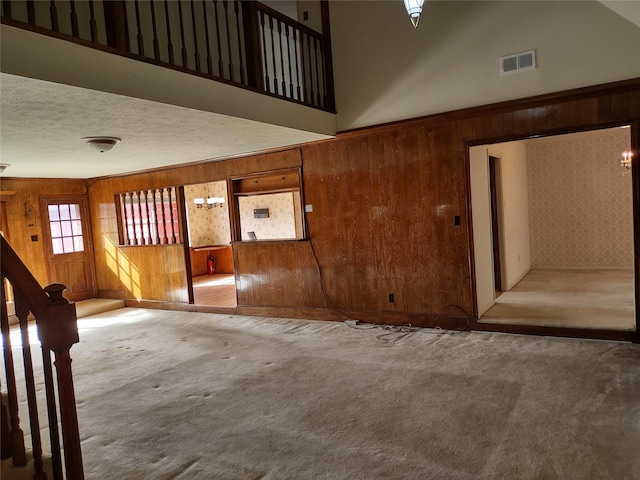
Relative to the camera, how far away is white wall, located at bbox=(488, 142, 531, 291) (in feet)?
22.5

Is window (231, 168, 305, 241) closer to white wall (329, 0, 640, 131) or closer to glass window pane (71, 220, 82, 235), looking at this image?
glass window pane (71, 220, 82, 235)

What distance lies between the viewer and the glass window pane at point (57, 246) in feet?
26.0

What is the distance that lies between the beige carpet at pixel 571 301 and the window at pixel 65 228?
6.98 m

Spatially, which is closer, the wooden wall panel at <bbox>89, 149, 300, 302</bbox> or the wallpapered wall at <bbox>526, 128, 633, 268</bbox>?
the wooden wall panel at <bbox>89, 149, 300, 302</bbox>

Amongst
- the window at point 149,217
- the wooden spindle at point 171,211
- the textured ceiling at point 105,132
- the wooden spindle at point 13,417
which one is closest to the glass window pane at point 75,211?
the window at point 149,217

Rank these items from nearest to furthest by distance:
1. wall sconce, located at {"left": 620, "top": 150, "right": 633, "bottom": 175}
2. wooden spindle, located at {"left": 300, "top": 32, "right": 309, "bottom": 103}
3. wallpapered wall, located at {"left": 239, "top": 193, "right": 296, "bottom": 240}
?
1. wooden spindle, located at {"left": 300, "top": 32, "right": 309, "bottom": 103}
2. wall sconce, located at {"left": 620, "top": 150, "right": 633, "bottom": 175}
3. wallpapered wall, located at {"left": 239, "top": 193, "right": 296, "bottom": 240}

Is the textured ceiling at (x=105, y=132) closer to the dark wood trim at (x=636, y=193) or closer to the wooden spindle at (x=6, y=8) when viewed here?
the wooden spindle at (x=6, y=8)

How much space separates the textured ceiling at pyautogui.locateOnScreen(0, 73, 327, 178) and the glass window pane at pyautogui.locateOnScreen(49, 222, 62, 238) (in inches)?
44.0

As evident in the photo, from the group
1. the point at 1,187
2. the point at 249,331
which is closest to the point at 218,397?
the point at 249,331

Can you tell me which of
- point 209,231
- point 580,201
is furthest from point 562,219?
point 209,231

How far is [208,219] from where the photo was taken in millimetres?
11305

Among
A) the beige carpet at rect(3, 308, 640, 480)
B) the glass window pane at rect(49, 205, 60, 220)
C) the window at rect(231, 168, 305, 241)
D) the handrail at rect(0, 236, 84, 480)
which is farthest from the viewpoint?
the window at rect(231, 168, 305, 241)

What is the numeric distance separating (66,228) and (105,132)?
4.61m

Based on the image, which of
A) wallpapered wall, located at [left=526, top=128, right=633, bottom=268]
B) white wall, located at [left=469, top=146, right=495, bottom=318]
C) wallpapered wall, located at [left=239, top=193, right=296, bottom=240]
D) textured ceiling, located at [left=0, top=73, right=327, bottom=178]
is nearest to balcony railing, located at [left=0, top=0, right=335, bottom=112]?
textured ceiling, located at [left=0, top=73, right=327, bottom=178]
